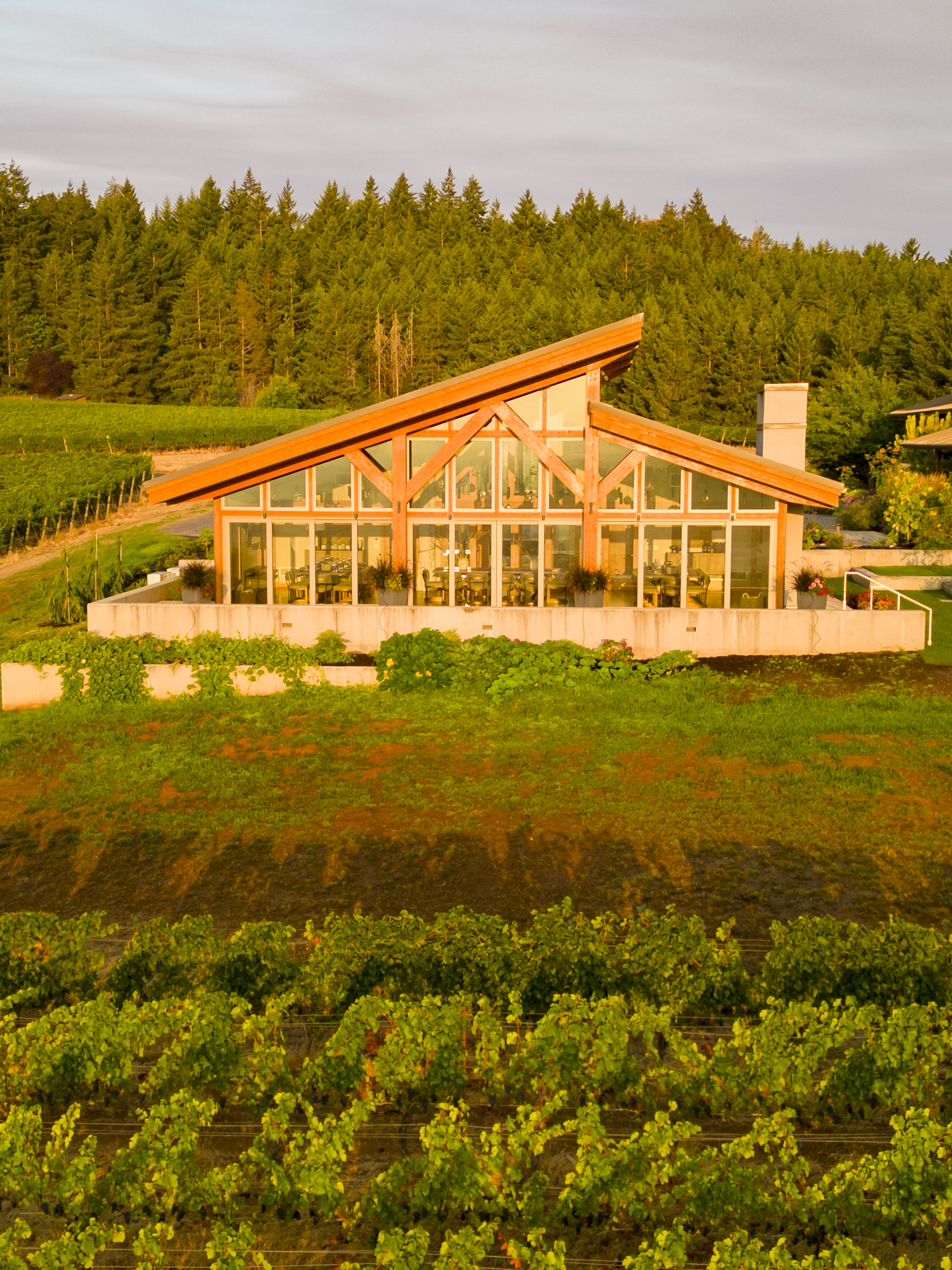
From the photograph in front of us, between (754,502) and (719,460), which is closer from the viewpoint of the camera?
(719,460)

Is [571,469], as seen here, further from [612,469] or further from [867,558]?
[867,558]

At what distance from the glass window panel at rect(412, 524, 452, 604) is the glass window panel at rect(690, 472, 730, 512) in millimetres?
4235

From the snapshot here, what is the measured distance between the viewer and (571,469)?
797 inches

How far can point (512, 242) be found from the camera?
330ft

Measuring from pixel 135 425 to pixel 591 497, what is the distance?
49538 millimetres

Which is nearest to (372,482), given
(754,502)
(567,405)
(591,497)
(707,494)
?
(567,405)

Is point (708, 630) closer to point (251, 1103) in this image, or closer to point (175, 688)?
point (175, 688)

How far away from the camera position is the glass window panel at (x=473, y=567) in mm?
20391

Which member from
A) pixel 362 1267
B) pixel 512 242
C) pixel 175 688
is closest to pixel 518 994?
pixel 362 1267

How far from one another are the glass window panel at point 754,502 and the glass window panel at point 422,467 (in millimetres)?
5014

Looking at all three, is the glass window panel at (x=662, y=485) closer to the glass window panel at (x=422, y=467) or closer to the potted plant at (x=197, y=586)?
the glass window panel at (x=422, y=467)

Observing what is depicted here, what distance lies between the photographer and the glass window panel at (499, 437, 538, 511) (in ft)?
66.6

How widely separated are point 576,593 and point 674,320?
2151 inches

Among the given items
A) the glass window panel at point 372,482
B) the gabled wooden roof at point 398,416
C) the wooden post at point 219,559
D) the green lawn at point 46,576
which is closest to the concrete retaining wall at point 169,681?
the green lawn at point 46,576
